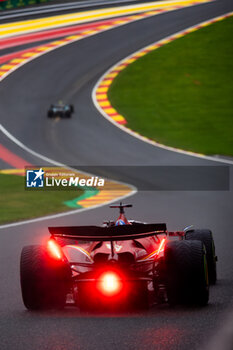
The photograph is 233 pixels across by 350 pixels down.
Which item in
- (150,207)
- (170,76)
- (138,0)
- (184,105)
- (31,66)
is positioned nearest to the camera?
(150,207)

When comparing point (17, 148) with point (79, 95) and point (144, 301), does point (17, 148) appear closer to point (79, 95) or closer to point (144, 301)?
point (79, 95)

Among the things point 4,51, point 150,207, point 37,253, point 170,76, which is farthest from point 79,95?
point 37,253

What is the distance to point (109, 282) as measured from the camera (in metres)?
6.57

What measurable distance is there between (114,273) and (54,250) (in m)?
0.63

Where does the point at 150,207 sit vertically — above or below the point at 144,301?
below

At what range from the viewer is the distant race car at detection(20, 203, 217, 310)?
6648 millimetres

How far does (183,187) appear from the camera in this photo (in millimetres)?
21219

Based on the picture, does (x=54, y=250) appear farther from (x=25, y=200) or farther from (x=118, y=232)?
(x=25, y=200)

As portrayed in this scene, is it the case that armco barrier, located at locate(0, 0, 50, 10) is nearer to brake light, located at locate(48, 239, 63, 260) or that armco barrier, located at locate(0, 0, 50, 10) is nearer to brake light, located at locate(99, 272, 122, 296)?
brake light, located at locate(48, 239, 63, 260)

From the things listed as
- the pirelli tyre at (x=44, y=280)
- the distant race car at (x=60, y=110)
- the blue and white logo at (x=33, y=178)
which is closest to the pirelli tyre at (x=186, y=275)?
the pirelli tyre at (x=44, y=280)

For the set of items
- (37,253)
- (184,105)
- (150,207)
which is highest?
(37,253)

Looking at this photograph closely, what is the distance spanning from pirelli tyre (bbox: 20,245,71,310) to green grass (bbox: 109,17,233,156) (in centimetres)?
2271

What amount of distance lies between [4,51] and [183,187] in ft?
94.3

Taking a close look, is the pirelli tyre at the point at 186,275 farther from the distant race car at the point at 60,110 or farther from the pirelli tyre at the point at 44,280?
the distant race car at the point at 60,110
